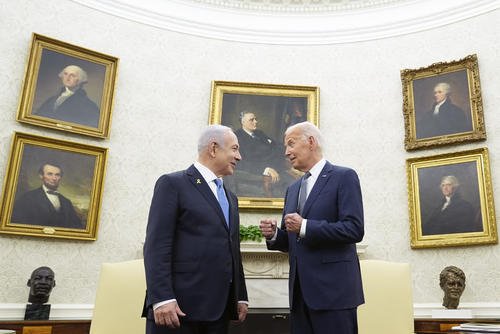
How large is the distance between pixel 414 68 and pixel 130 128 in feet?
13.2

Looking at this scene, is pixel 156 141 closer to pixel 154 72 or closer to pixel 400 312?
pixel 154 72

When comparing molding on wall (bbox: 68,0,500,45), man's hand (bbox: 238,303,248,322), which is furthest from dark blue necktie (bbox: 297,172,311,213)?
molding on wall (bbox: 68,0,500,45)

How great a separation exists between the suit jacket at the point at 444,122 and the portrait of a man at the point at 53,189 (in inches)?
171

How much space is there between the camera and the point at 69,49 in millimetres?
5699

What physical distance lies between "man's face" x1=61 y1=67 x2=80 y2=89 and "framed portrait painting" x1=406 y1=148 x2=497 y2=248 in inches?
177

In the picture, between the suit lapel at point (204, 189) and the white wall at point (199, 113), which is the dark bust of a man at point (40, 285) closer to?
the white wall at point (199, 113)

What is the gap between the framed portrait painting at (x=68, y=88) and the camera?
5363 millimetres

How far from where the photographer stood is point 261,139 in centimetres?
630

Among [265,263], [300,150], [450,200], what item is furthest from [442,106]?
[300,150]

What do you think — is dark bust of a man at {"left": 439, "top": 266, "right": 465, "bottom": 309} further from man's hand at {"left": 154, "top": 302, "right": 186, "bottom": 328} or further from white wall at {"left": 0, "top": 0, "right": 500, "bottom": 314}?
man's hand at {"left": 154, "top": 302, "right": 186, "bottom": 328}

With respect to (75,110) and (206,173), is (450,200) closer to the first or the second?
(206,173)

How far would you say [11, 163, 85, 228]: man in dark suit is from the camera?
5.04m

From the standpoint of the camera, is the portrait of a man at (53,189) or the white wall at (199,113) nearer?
the portrait of a man at (53,189)

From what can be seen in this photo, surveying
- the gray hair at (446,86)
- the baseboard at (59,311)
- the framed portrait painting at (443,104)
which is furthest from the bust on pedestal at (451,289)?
the baseboard at (59,311)
